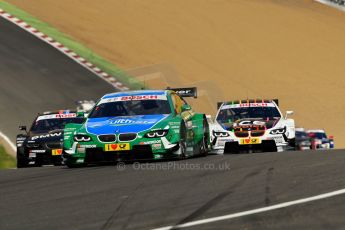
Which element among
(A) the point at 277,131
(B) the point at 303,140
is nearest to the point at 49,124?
(A) the point at 277,131

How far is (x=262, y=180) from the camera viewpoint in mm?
9453

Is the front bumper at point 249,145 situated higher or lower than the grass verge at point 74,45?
lower

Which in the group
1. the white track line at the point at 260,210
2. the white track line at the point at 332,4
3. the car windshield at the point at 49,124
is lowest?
the white track line at the point at 260,210

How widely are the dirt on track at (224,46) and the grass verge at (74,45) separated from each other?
58cm

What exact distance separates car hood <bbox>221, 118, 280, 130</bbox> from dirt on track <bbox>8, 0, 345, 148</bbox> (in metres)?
13.2

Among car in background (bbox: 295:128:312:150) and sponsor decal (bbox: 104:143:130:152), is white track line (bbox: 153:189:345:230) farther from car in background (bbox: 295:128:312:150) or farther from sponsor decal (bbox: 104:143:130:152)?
car in background (bbox: 295:128:312:150)

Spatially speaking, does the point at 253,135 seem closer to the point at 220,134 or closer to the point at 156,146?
the point at 220,134

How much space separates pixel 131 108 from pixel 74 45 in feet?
71.0

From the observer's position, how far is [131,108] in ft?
50.4

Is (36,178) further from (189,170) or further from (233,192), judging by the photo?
(233,192)

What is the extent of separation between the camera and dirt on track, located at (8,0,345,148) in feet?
114

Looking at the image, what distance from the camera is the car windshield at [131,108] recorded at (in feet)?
49.6

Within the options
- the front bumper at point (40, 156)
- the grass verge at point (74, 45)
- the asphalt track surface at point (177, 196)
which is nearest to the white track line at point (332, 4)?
the grass verge at point (74, 45)

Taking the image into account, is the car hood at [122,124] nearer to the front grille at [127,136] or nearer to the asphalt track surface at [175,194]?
the front grille at [127,136]
